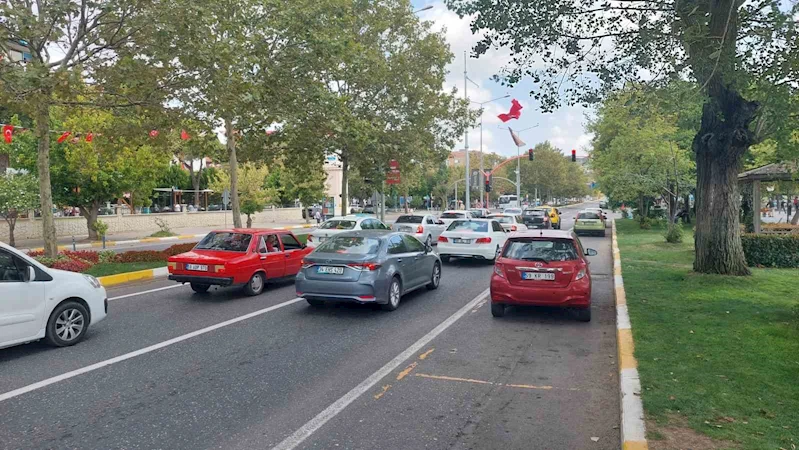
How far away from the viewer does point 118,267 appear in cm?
1480

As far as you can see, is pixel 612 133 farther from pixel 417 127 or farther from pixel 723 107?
pixel 723 107

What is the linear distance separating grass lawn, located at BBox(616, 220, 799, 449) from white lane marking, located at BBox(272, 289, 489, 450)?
2676 millimetres

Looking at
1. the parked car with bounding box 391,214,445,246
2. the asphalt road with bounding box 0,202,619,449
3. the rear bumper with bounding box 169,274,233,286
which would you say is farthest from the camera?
the parked car with bounding box 391,214,445,246

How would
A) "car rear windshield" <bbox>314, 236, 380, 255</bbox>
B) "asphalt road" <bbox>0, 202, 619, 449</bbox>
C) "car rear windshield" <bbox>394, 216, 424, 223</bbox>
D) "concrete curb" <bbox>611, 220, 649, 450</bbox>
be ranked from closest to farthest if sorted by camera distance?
"concrete curb" <bbox>611, 220, 649, 450</bbox> < "asphalt road" <bbox>0, 202, 619, 449</bbox> < "car rear windshield" <bbox>314, 236, 380, 255</bbox> < "car rear windshield" <bbox>394, 216, 424, 223</bbox>

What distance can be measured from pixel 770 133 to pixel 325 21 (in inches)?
485

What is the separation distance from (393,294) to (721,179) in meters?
7.81

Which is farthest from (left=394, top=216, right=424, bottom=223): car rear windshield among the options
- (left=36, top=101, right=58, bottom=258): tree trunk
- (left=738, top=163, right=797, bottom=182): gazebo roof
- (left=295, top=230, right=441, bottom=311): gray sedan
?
(left=36, top=101, right=58, bottom=258): tree trunk

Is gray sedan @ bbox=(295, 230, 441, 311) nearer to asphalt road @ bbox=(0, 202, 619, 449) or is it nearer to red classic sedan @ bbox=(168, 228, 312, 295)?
asphalt road @ bbox=(0, 202, 619, 449)

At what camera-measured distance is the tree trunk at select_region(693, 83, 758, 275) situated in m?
11.3

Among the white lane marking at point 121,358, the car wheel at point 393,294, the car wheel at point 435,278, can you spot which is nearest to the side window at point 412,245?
the car wheel at point 435,278

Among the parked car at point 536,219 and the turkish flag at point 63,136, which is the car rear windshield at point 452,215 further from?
the turkish flag at point 63,136

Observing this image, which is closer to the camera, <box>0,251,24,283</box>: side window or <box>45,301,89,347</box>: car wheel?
<box>0,251,24,283</box>: side window

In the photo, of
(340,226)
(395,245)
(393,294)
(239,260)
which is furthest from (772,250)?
(239,260)

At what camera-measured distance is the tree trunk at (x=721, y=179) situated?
11.3 m
